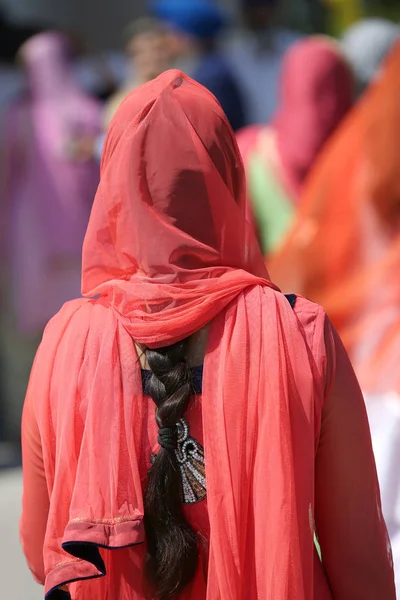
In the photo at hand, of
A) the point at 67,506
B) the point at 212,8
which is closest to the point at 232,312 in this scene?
the point at 67,506

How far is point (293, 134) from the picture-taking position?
13.3 feet

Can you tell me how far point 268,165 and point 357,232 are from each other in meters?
0.53

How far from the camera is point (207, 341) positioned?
149cm

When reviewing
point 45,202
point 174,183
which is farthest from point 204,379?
point 45,202

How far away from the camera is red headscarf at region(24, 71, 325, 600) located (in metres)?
1.43

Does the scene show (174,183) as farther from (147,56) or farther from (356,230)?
(147,56)

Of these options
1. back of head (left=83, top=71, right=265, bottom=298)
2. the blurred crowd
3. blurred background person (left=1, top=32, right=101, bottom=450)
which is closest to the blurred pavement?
the blurred crowd

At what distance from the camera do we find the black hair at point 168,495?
1465 millimetres

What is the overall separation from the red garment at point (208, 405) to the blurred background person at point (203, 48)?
334 cm

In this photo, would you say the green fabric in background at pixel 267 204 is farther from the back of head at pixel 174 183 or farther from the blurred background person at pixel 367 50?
the back of head at pixel 174 183

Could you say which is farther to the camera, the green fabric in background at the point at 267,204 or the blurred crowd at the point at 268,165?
the green fabric in background at the point at 267,204

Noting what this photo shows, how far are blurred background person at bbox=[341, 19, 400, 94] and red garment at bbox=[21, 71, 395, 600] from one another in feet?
10.8

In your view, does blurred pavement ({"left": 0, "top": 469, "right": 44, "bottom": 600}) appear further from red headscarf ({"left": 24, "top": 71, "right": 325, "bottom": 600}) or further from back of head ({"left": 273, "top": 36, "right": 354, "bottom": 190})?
back of head ({"left": 273, "top": 36, "right": 354, "bottom": 190})

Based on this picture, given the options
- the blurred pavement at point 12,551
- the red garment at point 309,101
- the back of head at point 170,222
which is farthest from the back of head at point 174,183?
the red garment at point 309,101
